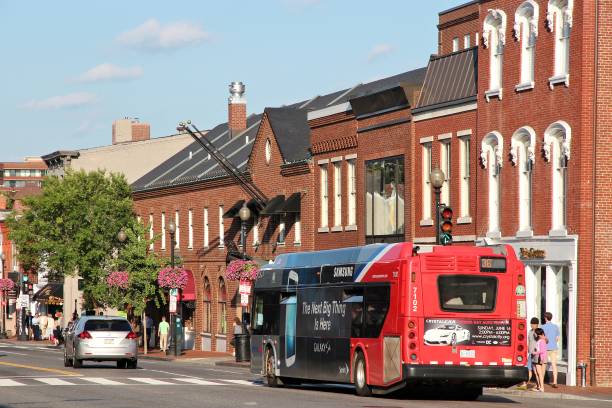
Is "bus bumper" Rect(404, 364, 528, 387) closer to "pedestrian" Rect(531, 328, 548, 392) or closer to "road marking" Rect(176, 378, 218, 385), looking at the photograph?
"pedestrian" Rect(531, 328, 548, 392)

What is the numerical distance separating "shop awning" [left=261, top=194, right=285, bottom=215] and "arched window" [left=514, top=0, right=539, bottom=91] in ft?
64.1

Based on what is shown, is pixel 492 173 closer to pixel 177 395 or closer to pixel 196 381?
pixel 196 381

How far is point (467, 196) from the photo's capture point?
41.9m

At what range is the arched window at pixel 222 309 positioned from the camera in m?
63.6

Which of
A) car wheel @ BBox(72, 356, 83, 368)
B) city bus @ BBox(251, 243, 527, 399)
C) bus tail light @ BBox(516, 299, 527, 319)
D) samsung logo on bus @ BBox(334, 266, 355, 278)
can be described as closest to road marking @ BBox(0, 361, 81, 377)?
car wheel @ BBox(72, 356, 83, 368)

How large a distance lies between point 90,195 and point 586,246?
4536 centimetres

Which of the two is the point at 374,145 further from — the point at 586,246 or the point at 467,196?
the point at 586,246

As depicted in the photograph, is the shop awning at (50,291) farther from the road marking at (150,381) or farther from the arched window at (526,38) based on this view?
the road marking at (150,381)

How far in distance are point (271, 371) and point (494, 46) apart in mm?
12662

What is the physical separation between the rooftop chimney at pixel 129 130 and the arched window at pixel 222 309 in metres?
34.4

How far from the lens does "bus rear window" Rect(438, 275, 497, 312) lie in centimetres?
2611

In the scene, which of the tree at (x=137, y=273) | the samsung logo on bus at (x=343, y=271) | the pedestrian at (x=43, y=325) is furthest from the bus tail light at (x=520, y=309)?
the pedestrian at (x=43, y=325)

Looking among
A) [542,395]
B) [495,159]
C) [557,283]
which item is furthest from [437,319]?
[495,159]

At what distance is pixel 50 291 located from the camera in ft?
317
